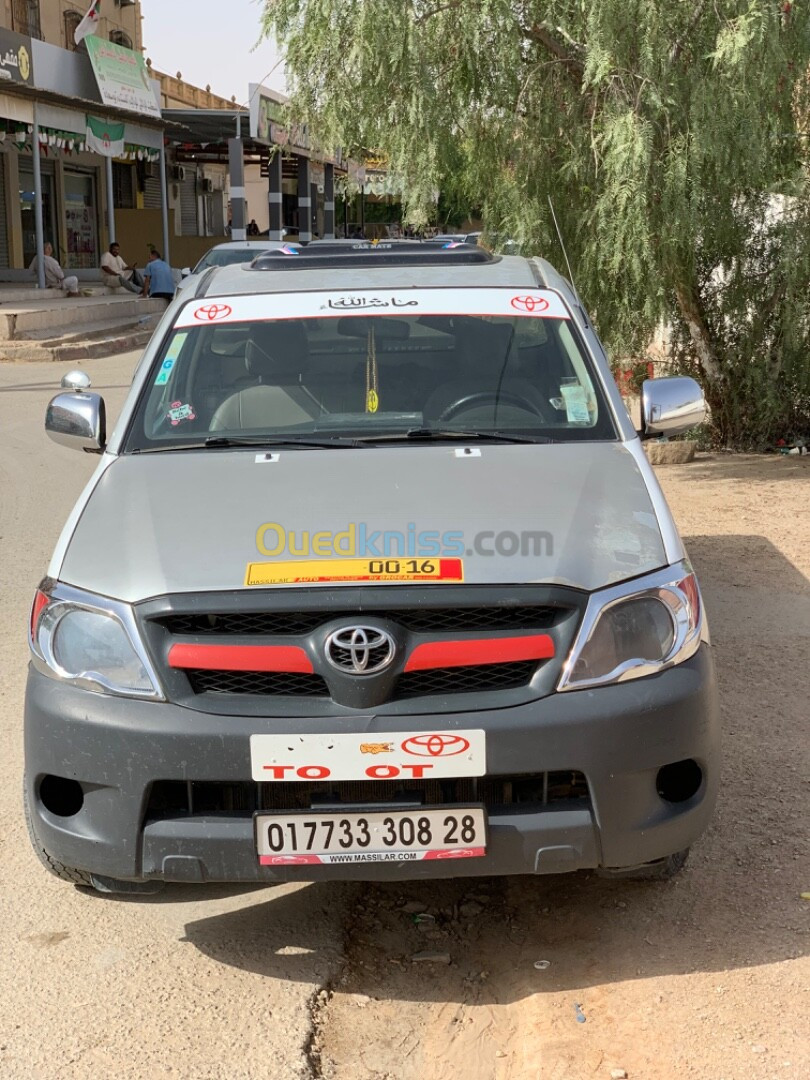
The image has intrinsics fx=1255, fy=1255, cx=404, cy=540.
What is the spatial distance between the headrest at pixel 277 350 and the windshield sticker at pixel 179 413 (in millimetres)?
309

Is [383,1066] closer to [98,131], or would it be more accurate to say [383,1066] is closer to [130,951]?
[130,951]

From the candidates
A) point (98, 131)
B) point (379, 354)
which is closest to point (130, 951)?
point (379, 354)

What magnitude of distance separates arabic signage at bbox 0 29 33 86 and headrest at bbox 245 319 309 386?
18.9 meters

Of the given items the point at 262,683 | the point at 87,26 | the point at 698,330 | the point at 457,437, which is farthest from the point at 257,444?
the point at 87,26

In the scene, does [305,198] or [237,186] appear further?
[305,198]

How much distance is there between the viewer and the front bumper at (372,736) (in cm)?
296

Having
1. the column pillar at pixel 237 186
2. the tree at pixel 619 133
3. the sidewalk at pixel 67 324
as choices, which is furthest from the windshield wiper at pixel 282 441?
the column pillar at pixel 237 186

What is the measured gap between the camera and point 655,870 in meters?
3.37

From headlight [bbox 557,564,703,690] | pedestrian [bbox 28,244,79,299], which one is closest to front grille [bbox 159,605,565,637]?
headlight [bbox 557,564,703,690]

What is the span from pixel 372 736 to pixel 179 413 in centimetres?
183

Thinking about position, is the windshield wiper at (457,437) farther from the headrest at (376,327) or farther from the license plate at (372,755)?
the license plate at (372,755)

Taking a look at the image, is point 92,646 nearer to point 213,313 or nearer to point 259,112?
point 213,313

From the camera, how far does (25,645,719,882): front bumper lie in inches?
117

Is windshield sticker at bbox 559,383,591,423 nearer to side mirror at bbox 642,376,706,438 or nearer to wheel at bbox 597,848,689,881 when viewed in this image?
side mirror at bbox 642,376,706,438
